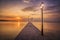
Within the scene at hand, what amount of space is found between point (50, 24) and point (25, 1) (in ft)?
2.06

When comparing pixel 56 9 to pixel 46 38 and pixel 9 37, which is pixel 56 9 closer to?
pixel 46 38

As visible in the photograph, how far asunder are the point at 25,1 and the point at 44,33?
69 centimetres

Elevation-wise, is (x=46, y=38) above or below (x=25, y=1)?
below

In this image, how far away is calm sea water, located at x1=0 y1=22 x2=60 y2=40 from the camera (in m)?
2.26

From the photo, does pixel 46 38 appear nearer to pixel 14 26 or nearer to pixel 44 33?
pixel 44 33

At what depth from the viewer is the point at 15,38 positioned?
2.26 meters

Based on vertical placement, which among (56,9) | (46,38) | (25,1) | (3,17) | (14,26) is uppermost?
(25,1)

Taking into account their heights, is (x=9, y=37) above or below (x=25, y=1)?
below

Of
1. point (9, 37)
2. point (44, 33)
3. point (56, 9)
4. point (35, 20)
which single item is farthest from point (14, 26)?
point (56, 9)

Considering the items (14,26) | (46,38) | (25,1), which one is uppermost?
(25,1)

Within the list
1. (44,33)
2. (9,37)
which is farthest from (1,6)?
(44,33)

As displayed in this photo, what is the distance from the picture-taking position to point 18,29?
90.0 inches

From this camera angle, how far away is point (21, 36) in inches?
89.2

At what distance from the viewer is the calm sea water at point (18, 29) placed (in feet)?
7.43
